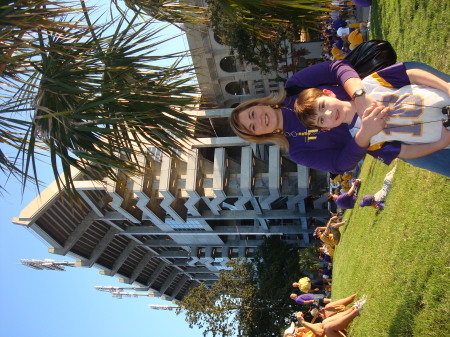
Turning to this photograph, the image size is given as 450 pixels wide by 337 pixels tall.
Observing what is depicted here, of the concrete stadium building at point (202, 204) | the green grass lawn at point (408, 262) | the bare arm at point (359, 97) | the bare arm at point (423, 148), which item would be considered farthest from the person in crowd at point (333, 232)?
the bare arm at point (359, 97)

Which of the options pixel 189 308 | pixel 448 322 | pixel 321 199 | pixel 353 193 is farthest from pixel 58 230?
pixel 448 322

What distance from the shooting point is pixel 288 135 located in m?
4.49

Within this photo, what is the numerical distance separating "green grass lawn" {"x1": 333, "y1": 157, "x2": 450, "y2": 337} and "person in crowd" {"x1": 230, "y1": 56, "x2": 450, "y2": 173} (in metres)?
1.63

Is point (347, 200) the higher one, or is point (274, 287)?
point (347, 200)

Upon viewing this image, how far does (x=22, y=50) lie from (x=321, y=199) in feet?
78.6

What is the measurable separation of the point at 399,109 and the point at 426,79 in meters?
0.37

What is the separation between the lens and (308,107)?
387 centimetres

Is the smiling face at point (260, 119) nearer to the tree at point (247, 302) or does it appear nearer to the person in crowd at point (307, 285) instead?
the person in crowd at point (307, 285)

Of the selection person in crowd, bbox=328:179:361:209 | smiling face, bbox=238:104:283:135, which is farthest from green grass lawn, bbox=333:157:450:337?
person in crowd, bbox=328:179:361:209

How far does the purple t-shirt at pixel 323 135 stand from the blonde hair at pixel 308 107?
292mm

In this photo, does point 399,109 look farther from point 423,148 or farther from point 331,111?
point 331,111

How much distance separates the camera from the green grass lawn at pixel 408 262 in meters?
4.56

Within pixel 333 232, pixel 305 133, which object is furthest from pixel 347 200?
pixel 305 133

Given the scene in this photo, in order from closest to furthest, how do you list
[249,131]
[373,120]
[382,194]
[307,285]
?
[373,120]
[249,131]
[382,194]
[307,285]
